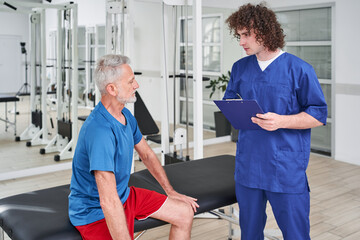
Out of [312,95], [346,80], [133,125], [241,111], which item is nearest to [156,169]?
[133,125]

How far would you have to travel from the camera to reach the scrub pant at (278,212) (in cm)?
174

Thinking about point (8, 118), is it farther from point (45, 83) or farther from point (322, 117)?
point (322, 117)

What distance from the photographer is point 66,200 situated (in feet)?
6.36

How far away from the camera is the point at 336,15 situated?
4.48m

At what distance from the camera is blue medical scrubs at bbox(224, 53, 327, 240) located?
172cm

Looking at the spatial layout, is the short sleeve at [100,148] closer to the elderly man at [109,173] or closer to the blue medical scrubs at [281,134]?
the elderly man at [109,173]

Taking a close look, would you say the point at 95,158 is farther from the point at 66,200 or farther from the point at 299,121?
the point at 299,121

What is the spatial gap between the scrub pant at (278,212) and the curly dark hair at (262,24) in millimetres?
641

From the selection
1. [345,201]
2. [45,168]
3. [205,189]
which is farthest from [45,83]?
[345,201]

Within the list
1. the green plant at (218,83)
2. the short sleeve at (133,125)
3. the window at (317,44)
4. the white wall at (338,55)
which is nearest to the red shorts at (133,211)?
the short sleeve at (133,125)

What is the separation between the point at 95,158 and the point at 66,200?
1.75ft

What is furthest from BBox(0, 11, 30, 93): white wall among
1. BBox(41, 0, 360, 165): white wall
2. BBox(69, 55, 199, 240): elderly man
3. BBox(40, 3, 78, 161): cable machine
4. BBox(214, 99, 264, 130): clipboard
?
BBox(214, 99, 264, 130): clipboard

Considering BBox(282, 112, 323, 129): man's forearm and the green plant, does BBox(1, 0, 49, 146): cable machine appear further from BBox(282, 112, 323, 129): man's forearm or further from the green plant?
BBox(282, 112, 323, 129): man's forearm

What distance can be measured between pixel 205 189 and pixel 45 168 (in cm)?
256
